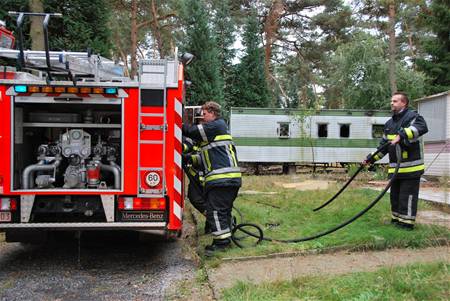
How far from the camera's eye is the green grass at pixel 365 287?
3627 millimetres

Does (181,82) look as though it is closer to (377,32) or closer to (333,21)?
(333,21)

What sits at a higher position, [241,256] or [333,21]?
[333,21]

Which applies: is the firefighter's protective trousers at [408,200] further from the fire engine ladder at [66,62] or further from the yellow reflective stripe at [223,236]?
the fire engine ladder at [66,62]

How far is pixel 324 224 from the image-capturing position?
670 cm

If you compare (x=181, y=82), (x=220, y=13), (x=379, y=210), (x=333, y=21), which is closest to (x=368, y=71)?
(x=333, y=21)

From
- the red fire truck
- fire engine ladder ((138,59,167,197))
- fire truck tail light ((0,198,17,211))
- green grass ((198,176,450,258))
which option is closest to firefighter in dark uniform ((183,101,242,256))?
green grass ((198,176,450,258))

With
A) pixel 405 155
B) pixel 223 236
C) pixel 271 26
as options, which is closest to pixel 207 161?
pixel 223 236

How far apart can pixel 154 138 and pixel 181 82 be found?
73cm

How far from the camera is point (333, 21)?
29.1 metres

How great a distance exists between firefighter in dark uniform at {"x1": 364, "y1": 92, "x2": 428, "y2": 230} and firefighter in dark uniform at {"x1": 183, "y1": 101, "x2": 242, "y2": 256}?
208cm

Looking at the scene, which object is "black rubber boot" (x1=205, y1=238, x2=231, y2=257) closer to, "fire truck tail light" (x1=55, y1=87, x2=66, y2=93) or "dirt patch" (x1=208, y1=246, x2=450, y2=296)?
"dirt patch" (x1=208, y1=246, x2=450, y2=296)

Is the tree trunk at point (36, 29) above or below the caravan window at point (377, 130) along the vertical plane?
above

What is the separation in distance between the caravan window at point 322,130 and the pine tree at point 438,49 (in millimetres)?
4573

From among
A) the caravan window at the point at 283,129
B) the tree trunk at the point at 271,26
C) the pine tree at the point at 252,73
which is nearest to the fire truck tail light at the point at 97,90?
the caravan window at the point at 283,129
